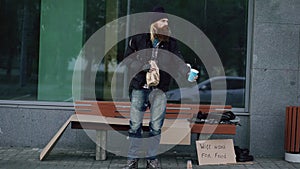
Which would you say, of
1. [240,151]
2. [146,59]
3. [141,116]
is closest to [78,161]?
[141,116]

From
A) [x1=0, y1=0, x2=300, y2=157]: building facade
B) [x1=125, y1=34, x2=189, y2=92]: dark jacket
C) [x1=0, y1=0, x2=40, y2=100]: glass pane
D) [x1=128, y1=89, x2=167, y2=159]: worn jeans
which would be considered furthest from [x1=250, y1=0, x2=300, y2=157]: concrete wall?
[x1=0, y1=0, x2=40, y2=100]: glass pane

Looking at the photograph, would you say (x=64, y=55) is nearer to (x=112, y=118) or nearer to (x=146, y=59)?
(x=112, y=118)

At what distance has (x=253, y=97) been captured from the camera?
7781 mm

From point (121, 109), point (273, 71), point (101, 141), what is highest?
point (273, 71)

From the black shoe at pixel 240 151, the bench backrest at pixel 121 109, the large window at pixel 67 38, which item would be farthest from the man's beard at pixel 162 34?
the black shoe at pixel 240 151

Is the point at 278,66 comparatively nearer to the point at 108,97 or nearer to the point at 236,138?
the point at 236,138

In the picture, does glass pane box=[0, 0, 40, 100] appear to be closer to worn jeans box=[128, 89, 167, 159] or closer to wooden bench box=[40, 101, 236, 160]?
wooden bench box=[40, 101, 236, 160]

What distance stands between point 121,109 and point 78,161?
3.54ft

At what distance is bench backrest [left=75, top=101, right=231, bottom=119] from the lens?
7781mm

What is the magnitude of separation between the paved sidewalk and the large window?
3.19 feet

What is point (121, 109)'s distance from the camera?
25.6 ft

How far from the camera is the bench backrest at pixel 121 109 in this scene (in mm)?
7781

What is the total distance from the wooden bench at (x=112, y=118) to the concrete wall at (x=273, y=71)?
1.80ft

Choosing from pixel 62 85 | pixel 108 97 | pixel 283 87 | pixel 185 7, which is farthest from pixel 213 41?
pixel 62 85
